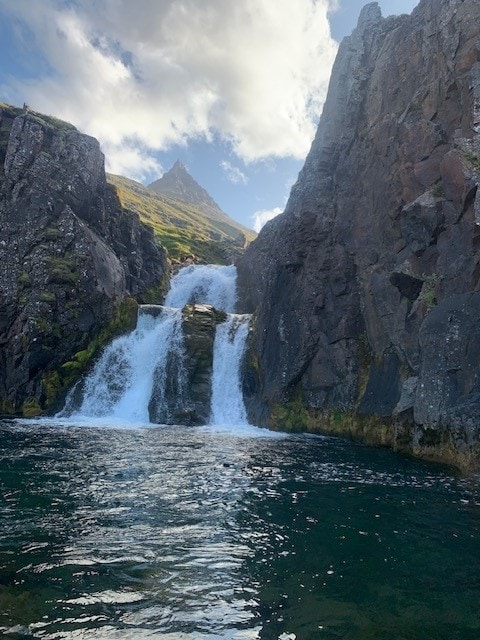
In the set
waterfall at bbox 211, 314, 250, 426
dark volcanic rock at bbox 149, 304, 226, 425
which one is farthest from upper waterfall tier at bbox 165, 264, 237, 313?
dark volcanic rock at bbox 149, 304, 226, 425

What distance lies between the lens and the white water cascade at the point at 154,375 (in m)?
45.1

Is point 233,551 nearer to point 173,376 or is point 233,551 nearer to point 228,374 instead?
point 173,376

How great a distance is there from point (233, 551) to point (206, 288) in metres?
62.9

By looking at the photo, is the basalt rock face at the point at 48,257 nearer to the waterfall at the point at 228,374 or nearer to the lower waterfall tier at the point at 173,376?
the lower waterfall tier at the point at 173,376

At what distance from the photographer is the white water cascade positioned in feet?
148

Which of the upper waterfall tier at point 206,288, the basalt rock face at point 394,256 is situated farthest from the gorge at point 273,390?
the upper waterfall tier at point 206,288

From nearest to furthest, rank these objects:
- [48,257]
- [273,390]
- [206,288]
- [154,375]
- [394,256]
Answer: [394,256]
[273,390]
[154,375]
[48,257]
[206,288]

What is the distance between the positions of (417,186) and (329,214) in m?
11.3

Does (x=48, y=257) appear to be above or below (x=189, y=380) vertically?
above

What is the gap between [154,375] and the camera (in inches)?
1860

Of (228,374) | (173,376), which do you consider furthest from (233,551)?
(228,374)

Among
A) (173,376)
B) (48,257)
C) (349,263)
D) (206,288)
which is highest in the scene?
(206,288)

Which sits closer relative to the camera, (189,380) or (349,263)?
(349,263)

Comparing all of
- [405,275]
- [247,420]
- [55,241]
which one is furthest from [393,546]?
[55,241]
